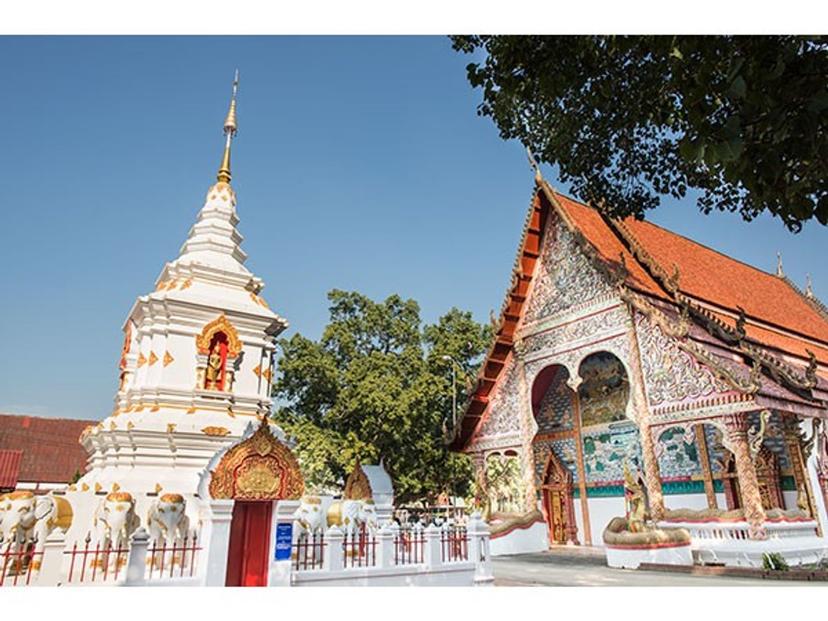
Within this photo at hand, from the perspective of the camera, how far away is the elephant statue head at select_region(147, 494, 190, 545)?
251 inches

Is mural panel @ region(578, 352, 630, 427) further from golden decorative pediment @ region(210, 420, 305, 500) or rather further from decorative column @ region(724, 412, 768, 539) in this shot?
golden decorative pediment @ region(210, 420, 305, 500)

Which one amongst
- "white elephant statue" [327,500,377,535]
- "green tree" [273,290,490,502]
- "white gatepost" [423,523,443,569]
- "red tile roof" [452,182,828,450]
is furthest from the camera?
"green tree" [273,290,490,502]

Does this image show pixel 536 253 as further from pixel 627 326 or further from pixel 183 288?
pixel 183 288

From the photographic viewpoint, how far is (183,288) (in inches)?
369

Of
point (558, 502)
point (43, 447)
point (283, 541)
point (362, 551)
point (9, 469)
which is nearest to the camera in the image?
point (283, 541)

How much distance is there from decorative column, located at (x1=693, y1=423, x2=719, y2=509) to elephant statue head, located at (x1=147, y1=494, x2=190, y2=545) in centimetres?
888

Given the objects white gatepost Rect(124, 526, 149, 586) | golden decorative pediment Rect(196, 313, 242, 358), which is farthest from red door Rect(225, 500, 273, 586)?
golden decorative pediment Rect(196, 313, 242, 358)

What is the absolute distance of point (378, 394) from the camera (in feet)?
58.5

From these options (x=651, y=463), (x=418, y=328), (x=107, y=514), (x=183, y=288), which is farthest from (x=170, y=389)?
(x=418, y=328)

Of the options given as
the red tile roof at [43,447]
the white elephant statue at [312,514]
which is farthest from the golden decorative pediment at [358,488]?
the red tile roof at [43,447]

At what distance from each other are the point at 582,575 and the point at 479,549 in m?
2.06

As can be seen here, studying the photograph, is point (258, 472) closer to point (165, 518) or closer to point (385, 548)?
point (165, 518)

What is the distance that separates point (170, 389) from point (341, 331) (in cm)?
1193

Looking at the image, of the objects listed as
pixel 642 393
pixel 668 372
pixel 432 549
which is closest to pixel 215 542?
pixel 432 549
